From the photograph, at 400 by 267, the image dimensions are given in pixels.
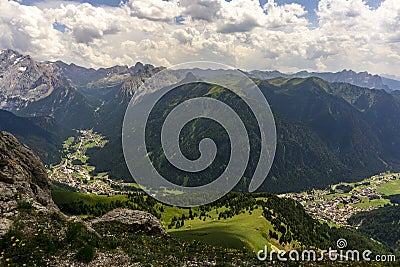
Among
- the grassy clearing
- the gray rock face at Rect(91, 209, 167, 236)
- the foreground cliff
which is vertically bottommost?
the grassy clearing

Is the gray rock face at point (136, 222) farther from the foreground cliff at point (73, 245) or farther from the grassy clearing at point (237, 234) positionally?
the grassy clearing at point (237, 234)

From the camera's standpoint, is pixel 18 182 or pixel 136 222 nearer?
pixel 136 222

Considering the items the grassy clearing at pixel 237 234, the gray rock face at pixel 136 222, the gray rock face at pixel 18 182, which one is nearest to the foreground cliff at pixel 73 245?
the gray rock face at pixel 18 182

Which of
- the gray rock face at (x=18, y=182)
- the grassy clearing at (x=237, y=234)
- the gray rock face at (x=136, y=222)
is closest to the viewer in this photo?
the gray rock face at (x=18, y=182)

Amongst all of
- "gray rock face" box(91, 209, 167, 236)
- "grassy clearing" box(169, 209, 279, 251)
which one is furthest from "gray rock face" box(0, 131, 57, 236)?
"grassy clearing" box(169, 209, 279, 251)

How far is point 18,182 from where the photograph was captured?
45125mm

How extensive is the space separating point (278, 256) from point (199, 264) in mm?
9545

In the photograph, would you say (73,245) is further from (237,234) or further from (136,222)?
(237,234)

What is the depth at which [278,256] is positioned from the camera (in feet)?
106

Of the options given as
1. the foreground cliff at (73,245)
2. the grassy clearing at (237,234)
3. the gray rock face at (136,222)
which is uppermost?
the foreground cliff at (73,245)

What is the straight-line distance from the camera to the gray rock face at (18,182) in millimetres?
30641

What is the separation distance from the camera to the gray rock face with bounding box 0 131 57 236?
3064cm

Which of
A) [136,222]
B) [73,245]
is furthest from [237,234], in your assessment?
[73,245]

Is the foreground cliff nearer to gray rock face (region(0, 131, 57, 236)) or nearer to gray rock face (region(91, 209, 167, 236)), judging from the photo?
gray rock face (region(0, 131, 57, 236))
